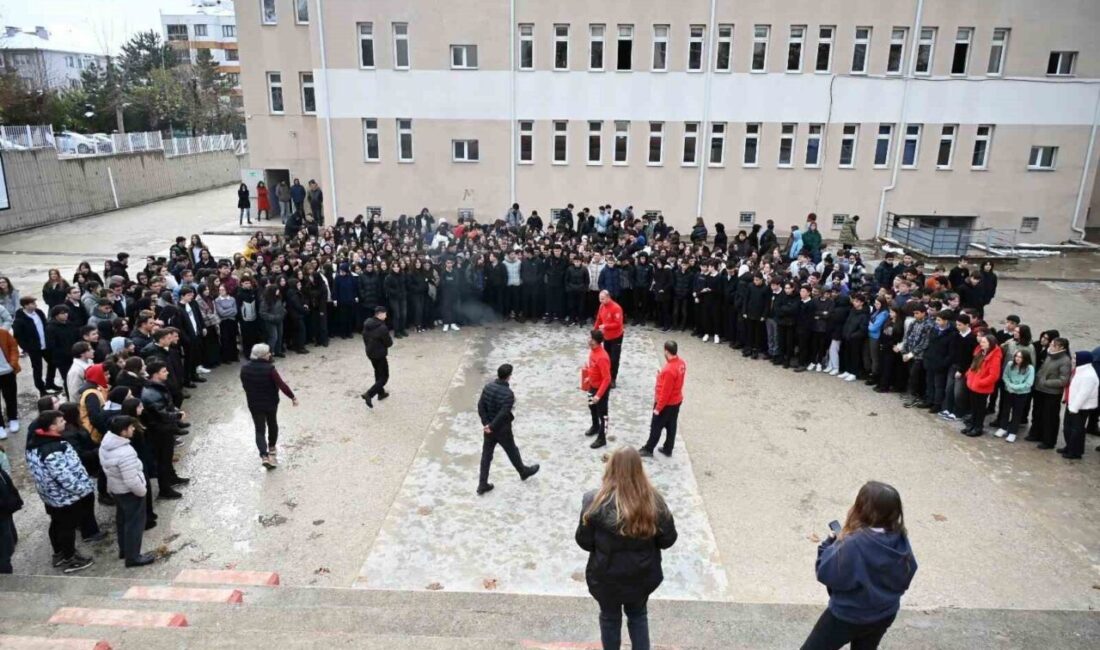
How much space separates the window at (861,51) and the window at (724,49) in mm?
3698

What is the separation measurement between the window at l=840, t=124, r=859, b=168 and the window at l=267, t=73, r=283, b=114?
742 inches

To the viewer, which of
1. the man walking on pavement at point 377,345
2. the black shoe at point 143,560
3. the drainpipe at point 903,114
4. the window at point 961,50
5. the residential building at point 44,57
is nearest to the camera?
the black shoe at point 143,560

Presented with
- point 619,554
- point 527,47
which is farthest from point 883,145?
point 619,554

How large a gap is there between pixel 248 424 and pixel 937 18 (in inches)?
881

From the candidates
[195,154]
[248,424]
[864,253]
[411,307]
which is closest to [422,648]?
[248,424]

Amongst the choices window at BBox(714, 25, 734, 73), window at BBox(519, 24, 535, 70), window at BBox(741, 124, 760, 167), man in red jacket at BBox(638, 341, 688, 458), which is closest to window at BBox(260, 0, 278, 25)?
window at BBox(519, 24, 535, 70)

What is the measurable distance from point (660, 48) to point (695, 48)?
42.0 inches

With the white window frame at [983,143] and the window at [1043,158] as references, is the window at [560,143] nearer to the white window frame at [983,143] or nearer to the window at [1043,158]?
the white window frame at [983,143]

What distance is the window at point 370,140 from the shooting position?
23.1m

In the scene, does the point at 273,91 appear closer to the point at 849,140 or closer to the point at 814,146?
the point at 814,146

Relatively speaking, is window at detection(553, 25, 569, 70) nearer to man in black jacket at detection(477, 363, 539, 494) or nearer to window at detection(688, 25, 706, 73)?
window at detection(688, 25, 706, 73)

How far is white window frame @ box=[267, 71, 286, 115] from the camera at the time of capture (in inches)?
990

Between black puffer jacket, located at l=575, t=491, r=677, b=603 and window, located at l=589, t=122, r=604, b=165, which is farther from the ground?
window, located at l=589, t=122, r=604, b=165

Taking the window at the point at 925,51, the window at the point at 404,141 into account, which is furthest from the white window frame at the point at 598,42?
the window at the point at 925,51
